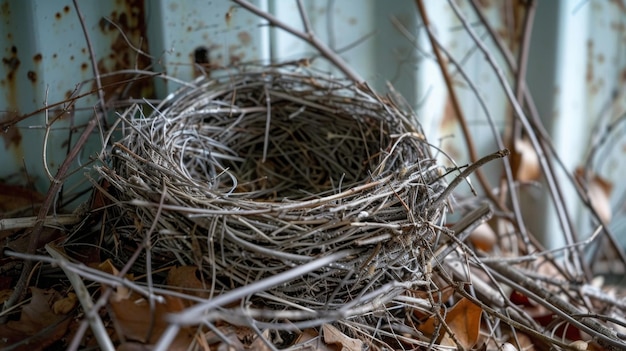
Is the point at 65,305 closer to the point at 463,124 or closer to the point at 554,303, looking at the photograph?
the point at 554,303

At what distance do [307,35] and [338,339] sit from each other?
67cm

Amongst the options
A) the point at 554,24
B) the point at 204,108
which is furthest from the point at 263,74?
the point at 554,24

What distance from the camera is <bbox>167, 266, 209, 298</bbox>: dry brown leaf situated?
3.01ft

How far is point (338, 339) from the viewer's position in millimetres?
945

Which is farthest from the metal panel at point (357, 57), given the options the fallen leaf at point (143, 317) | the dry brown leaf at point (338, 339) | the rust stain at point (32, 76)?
the dry brown leaf at point (338, 339)

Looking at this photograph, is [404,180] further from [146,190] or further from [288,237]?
[146,190]

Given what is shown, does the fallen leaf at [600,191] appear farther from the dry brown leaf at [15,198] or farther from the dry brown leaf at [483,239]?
the dry brown leaf at [15,198]

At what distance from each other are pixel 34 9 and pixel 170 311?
24.4 inches

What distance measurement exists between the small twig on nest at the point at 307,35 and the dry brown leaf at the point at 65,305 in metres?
0.62

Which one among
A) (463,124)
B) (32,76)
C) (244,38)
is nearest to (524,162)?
(463,124)

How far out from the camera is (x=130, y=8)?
4.19 feet

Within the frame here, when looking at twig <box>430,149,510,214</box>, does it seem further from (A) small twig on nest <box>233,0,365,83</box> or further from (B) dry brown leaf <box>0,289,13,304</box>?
(B) dry brown leaf <box>0,289,13,304</box>

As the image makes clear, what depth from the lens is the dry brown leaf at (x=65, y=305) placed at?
93 cm

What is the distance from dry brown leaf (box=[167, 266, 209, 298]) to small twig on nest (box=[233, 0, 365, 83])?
22.0 inches
